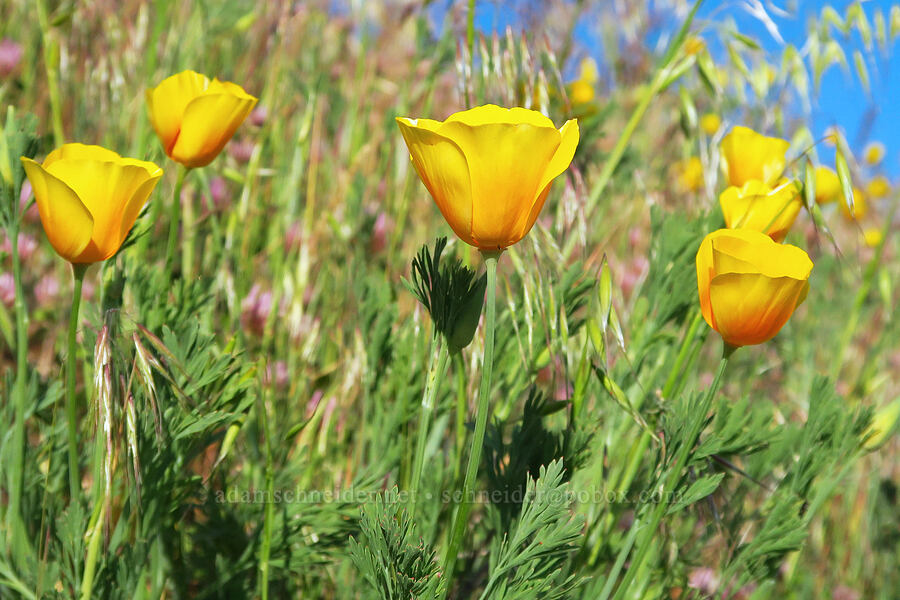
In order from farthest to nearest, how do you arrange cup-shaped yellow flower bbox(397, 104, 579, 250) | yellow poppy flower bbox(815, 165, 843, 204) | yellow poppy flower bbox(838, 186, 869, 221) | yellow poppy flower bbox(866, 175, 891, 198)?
yellow poppy flower bbox(866, 175, 891, 198) → yellow poppy flower bbox(815, 165, 843, 204) → yellow poppy flower bbox(838, 186, 869, 221) → cup-shaped yellow flower bbox(397, 104, 579, 250)

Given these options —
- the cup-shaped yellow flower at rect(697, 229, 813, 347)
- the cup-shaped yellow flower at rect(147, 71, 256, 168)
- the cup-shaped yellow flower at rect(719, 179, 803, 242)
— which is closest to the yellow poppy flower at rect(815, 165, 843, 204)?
the cup-shaped yellow flower at rect(719, 179, 803, 242)

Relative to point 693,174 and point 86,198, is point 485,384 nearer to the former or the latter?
point 86,198

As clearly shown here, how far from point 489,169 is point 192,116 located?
470 mm

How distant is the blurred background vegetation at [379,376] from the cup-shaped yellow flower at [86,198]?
9cm

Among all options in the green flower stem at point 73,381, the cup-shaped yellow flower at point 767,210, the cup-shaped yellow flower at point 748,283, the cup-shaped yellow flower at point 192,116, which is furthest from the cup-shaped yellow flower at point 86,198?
the cup-shaped yellow flower at point 767,210

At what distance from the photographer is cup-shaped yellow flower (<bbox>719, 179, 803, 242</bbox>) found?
3.14 ft

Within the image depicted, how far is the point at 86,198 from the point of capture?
2.50 feet

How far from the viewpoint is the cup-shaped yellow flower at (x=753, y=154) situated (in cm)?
108

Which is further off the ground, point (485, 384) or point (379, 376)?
point (485, 384)

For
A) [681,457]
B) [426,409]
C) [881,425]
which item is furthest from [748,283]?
[881,425]

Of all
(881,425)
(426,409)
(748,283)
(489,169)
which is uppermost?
(489,169)

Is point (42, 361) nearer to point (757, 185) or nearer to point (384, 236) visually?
point (384, 236)

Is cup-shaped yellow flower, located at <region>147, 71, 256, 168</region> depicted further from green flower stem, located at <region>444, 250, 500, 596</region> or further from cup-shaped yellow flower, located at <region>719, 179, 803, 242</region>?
cup-shaped yellow flower, located at <region>719, 179, 803, 242</region>

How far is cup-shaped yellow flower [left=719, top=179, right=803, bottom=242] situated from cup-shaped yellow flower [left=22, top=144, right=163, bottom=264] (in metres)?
0.73
